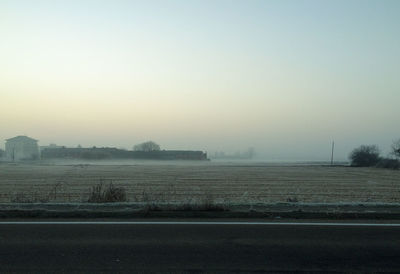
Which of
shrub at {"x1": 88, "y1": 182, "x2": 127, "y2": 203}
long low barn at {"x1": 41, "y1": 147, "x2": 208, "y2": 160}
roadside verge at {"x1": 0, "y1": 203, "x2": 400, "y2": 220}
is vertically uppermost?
roadside verge at {"x1": 0, "y1": 203, "x2": 400, "y2": 220}

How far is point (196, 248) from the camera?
639 cm

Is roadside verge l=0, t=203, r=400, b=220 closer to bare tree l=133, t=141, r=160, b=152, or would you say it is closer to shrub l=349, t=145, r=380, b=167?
shrub l=349, t=145, r=380, b=167

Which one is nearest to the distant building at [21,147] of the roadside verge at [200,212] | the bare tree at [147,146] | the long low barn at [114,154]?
the long low barn at [114,154]

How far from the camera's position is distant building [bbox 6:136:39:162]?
161 m

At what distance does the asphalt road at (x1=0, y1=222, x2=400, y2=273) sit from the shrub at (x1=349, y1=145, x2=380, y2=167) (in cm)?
11102

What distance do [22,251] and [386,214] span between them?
807 centimetres

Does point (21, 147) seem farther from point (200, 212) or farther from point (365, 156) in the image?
point (200, 212)

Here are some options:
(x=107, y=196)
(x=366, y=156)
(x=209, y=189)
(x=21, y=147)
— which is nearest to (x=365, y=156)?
(x=366, y=156)

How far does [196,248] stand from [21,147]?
17559 cm

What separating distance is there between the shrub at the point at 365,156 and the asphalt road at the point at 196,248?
364 feet

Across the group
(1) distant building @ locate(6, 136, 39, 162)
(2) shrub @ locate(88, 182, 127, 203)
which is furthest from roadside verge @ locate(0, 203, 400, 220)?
(1) distant building @ locate(6, 136, 39, 162)

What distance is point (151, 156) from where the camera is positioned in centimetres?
16600

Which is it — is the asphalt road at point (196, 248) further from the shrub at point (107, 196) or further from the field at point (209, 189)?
the shrub at point (107, 196)

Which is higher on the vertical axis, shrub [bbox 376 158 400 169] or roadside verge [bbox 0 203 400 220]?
roadside verge [bbox 0 203 400 220]
